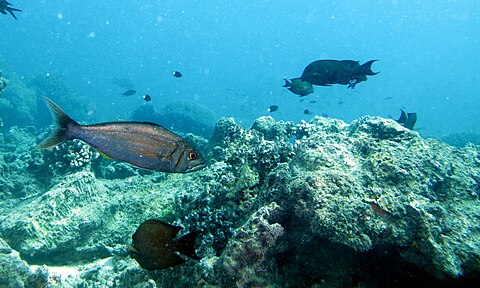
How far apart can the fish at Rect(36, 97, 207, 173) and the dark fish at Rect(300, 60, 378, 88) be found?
127 inches

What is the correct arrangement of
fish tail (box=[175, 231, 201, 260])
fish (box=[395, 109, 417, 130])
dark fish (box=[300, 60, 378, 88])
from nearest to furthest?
1. fish tail (box=[175, 231, 201, 260])
2. dark fish (box=[300, 60, 378, 88])
3. fish (box=[395, 109, 417, 130])

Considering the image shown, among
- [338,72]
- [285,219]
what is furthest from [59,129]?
[338,72]

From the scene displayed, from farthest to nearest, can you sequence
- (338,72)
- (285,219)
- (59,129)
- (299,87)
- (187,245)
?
(299,87) < (338,72) < (285,219) < (187,245) < (59,129)

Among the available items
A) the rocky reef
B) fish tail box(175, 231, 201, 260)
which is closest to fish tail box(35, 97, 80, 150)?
fish tail box(175, 231, 201, 260)

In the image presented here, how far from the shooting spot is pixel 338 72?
15.3 feet

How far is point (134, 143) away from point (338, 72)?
3.60m

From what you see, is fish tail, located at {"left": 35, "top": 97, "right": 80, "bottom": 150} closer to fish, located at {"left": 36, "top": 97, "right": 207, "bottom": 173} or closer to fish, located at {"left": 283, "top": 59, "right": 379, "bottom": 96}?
fish, located at {"left": 36, "top": 97, "right": 207, "bottom": 173}

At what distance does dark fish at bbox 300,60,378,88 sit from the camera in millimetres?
4578

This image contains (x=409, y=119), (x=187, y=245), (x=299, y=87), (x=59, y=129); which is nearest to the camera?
(x=59, y=129)

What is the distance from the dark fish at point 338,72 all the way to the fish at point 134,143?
10.6 ft

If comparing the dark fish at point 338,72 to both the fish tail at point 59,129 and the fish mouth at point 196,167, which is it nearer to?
the fish mouth at point 196,167

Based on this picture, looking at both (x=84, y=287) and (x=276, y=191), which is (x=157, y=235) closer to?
(x=276, y=191)

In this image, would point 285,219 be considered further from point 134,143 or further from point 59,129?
point 59,129

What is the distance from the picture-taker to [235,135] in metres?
8.34
